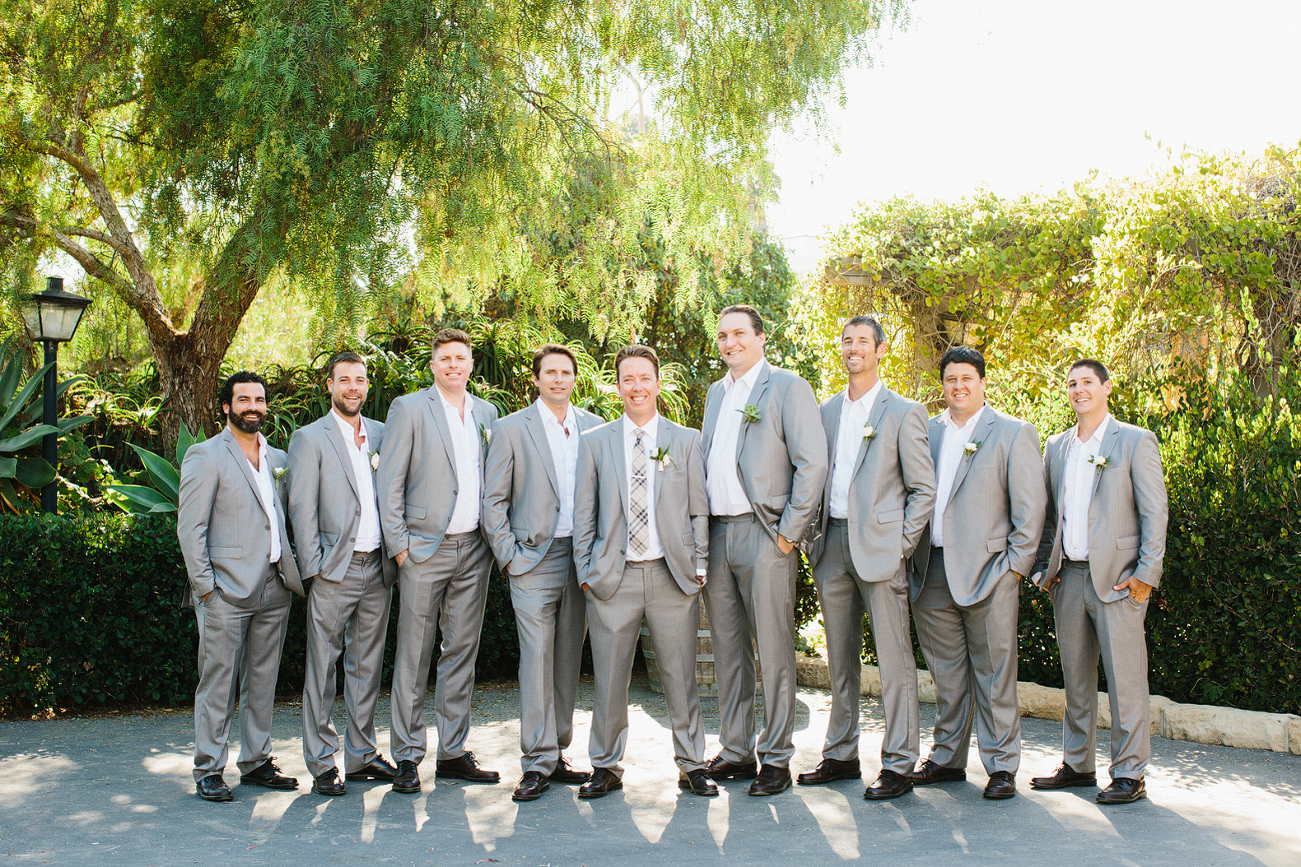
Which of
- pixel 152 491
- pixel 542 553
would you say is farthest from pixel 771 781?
pixel 152 491

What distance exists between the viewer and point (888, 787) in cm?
448

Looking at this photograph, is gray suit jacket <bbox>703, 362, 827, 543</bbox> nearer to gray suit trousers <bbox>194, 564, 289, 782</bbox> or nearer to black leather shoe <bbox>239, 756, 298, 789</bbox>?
gray suit trousers <bbox>194, 564, 289, 782</bbox>

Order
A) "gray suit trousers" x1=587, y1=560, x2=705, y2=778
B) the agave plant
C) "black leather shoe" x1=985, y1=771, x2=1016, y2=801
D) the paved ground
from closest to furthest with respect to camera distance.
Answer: the paved ground < "black leather shoe" x1=985, y1=771, x2=1016, y2=801 < "gray suit trousers" x1=587, y1=560, x2=705, y2=778 < the agave plant

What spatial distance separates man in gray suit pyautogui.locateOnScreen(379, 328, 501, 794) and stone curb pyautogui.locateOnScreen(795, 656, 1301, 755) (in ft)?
7.18

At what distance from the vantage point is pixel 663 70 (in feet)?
22.6

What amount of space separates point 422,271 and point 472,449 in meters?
2.09

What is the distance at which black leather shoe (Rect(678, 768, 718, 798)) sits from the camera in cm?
457

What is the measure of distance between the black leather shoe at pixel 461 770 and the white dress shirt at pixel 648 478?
1254 millimetres

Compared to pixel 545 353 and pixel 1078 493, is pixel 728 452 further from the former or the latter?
pixel 1078 493

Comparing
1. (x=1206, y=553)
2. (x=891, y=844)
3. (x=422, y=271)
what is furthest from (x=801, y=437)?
(x=422, y=271)

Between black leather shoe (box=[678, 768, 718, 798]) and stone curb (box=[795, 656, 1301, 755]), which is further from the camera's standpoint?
stone curb (box=[795, 656, 1301, 755])

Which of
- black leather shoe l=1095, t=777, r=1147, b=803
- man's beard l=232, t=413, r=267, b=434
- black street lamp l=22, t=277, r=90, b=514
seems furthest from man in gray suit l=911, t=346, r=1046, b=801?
black street lamp l=22, t=277, r=90, b=514

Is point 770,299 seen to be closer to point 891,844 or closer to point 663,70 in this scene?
point 663,70

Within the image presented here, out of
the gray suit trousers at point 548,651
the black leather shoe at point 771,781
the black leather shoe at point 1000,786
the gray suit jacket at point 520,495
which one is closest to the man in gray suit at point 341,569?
the gray suit jacket at point 520,495
